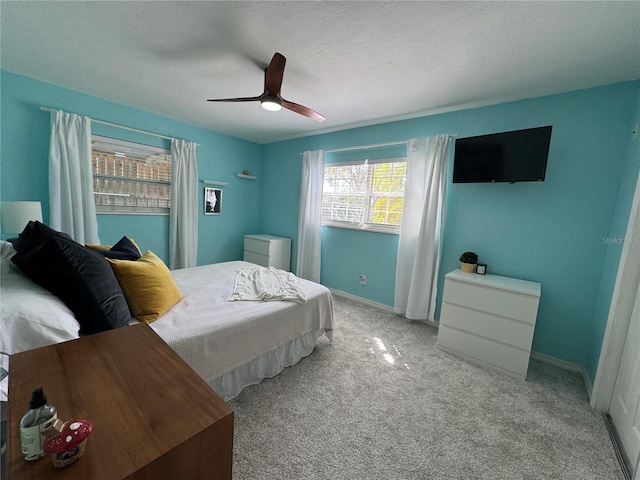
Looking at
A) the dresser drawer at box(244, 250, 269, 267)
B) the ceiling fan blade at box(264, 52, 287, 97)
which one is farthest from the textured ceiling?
the dresser drawer at box(244, 250, 269, 267)

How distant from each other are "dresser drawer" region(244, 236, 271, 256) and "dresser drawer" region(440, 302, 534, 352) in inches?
107

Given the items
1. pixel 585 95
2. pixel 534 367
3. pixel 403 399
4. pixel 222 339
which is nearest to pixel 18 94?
pixel 222 339

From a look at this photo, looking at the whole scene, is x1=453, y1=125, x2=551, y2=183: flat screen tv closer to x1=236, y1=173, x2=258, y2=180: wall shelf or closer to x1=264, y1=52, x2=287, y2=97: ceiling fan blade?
x1=264, y1=52, x2=287, y2=97: ceiling fan blade

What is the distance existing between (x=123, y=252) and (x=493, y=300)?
2.98 metres

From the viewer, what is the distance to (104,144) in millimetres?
3109

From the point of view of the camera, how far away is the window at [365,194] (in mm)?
3271

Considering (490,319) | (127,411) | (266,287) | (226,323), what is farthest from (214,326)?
(490,319)

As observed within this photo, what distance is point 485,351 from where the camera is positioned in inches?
88.1

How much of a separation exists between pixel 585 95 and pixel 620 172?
0.70m

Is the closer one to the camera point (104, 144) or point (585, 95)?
point (585, 95)

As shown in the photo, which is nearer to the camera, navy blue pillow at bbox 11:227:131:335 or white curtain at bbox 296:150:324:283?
navy blue pillow at bbox 11:227:131:335

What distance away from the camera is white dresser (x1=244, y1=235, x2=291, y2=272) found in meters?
4.13

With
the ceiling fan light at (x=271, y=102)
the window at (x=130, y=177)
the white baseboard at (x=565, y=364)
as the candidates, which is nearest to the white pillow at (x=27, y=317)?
the ceiling fan light at (x=271, y=102)

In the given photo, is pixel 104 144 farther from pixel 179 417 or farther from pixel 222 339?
pixel 179 417
